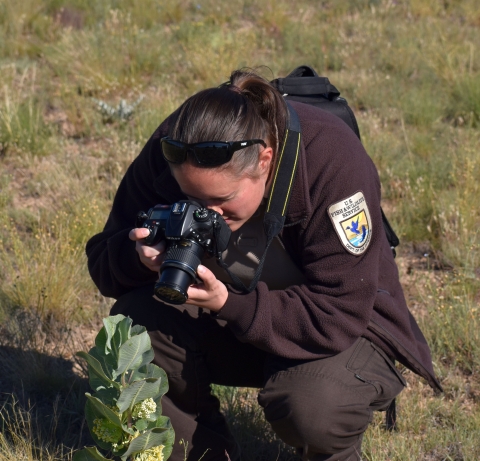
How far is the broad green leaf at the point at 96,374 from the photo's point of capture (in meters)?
1.77

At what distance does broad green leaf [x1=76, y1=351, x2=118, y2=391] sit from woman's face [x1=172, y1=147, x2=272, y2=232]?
0.56 meters

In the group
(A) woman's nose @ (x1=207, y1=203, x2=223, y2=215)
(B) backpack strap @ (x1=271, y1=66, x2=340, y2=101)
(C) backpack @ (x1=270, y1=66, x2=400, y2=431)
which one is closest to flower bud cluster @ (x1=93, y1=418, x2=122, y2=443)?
(A) woman's nose @ (x1=207, y1=203, x2=223, y2=215)

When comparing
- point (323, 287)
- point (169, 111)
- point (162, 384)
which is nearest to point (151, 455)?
point (162, 384)

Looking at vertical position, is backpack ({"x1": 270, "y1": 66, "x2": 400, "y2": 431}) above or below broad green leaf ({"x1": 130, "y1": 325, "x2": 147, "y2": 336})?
above

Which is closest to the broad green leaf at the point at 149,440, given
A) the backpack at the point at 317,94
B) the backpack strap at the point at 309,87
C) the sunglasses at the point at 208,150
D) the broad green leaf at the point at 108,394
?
the broad green leaf at the point at 108,394

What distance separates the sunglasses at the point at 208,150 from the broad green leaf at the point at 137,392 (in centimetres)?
60

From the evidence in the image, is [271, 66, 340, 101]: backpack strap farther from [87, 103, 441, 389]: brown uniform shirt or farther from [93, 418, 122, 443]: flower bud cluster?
[93, 418, 122, 443]: flower bud cluster

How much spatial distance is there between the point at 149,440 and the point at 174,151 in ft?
2.52

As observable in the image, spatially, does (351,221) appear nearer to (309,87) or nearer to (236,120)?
(236,120)

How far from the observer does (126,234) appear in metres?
2.36

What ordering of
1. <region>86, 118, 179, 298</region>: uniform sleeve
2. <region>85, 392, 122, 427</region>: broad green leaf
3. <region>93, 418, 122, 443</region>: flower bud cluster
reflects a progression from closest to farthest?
<region>85, 392, 122, 427</region>: broad green leaf
<region>93, 418, 122, 443</region>: flower bud cluster
<region>86, 118, 179, 298</region>: uniform sleeve

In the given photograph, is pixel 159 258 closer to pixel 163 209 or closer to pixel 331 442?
pixel 163 209

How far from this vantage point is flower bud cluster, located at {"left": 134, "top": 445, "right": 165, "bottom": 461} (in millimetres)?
1883

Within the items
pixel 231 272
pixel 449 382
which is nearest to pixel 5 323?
pixel 231 272
